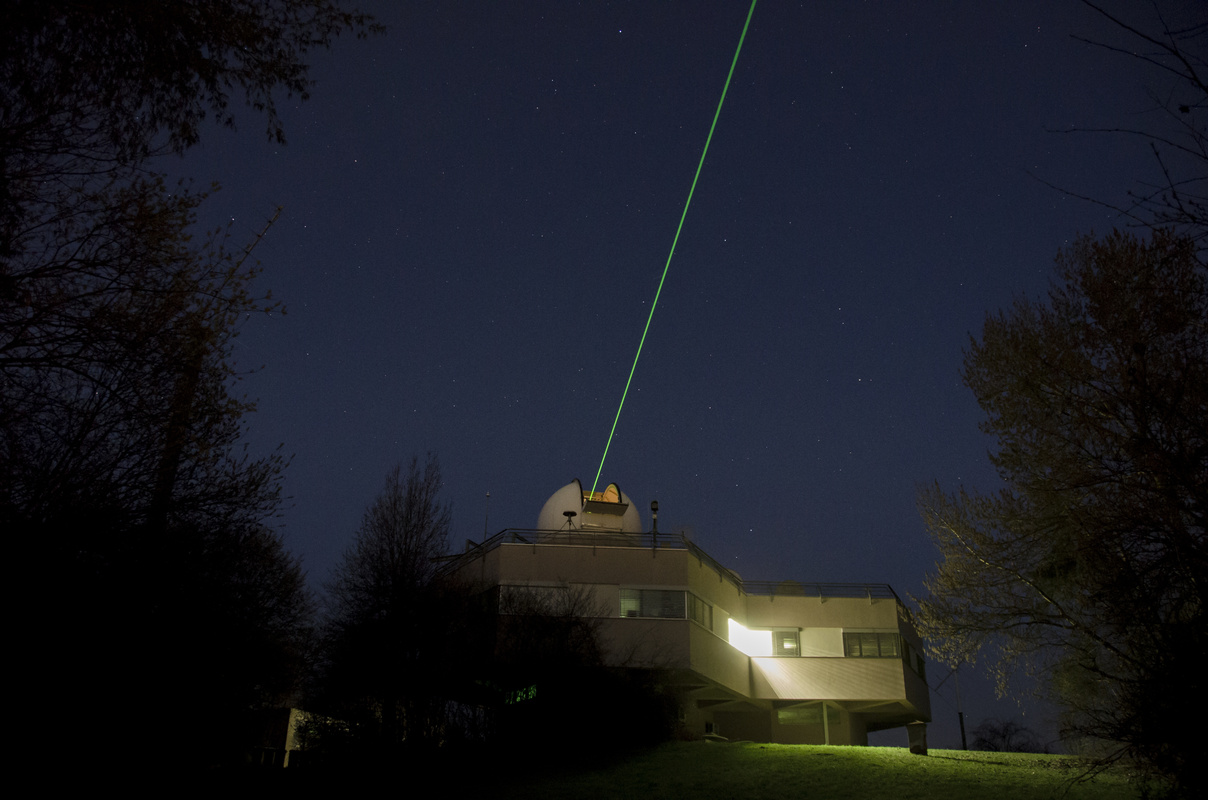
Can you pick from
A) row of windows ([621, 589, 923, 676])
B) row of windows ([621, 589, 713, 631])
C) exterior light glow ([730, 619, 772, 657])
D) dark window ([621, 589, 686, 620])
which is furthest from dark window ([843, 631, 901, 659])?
dark window ([621, 589, 686, 620])

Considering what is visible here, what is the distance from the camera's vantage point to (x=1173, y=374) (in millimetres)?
12016

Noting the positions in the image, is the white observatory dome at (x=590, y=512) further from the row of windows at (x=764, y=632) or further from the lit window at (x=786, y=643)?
the lit window at (x=786, y=643)

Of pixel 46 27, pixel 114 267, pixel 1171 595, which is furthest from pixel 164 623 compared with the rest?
pixel 1171 595

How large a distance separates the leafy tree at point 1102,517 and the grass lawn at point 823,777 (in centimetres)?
226

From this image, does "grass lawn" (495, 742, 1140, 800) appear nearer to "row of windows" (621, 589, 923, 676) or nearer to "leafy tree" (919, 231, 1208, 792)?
"leafy tree" (919, 231, 1208, 792)

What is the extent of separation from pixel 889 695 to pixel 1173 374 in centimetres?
2458

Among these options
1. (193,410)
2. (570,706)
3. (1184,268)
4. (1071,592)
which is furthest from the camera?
(570,706)

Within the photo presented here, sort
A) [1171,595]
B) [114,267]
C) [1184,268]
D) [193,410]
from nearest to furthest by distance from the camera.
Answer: [114,267]
[193,410]
[1171,595]
[1184,268]

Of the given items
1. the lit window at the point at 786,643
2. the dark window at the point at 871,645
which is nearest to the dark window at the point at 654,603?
the lit window at the point at 786,643

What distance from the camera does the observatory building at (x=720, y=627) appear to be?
28.3m

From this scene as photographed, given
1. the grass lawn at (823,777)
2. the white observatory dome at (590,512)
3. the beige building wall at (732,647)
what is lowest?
the grass lawn at (823,777)

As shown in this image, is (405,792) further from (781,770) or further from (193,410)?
(193,410)

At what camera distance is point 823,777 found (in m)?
18.6

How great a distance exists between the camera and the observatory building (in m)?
28.3
